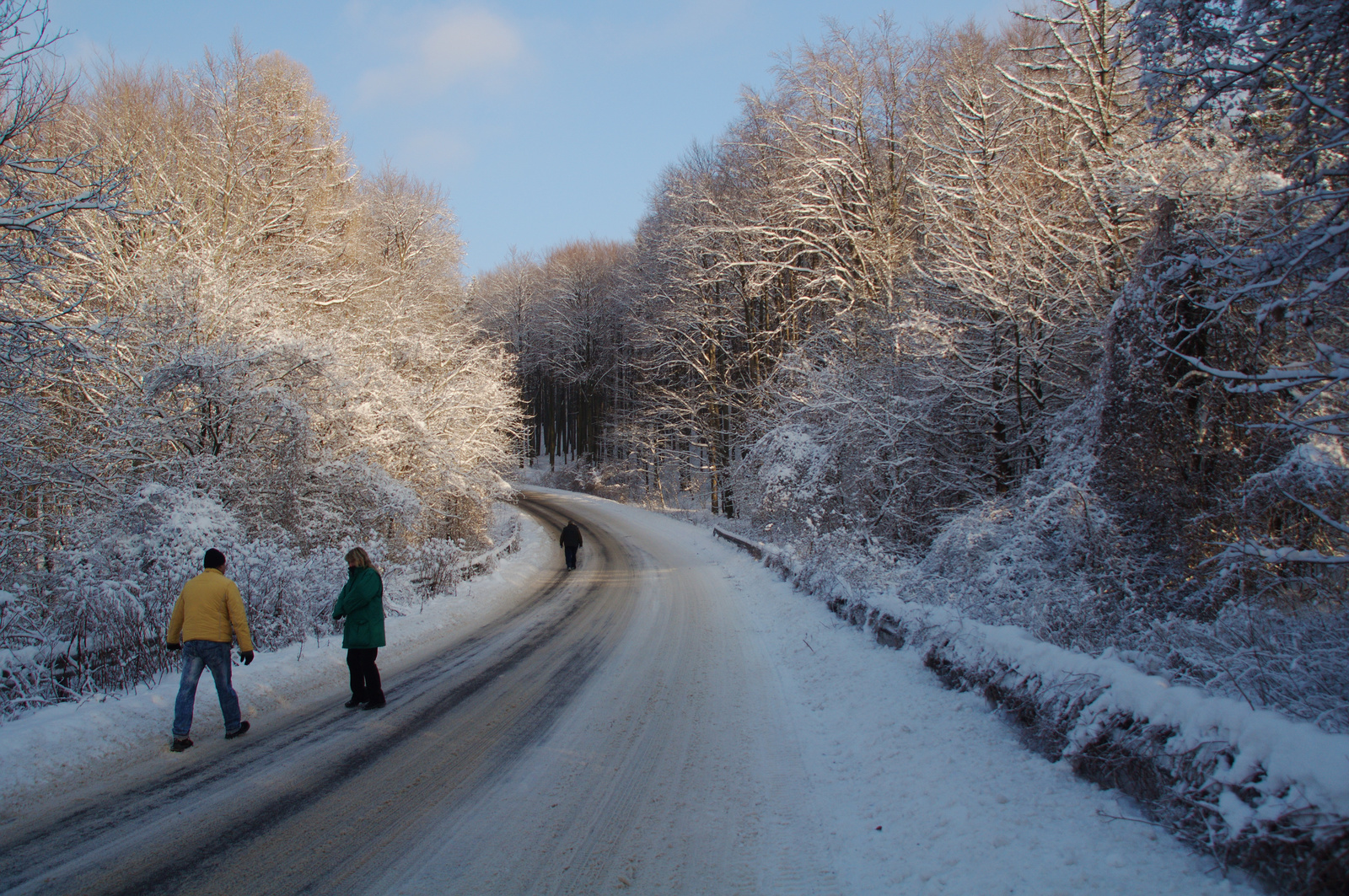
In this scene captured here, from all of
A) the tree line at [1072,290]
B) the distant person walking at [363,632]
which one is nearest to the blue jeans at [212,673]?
the distant person walking at [363,632]

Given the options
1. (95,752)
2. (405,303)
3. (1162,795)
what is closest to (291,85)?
(405,303)

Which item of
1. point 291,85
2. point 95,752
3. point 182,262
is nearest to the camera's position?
point 95,752

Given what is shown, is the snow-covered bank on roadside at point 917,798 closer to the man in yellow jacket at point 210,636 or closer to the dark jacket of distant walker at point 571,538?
the man in yellow jacket at point 210,636

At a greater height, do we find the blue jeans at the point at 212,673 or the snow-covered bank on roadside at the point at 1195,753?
the snow-covered bank on roadside at the point at 1195,753

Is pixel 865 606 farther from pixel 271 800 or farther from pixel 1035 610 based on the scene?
pixel 271 800

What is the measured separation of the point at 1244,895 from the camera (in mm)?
2504

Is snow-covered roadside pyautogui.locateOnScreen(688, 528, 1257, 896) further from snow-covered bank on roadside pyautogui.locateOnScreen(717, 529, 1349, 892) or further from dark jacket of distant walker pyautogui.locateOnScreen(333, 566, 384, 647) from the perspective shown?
dark jacket of distant walker pyautogui.locateOnScreen(333, 566, 384, 647)

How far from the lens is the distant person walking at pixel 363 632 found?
6.52 m

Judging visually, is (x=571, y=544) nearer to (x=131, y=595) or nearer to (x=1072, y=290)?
(x=131, y=595)

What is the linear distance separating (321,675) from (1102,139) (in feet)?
45.2

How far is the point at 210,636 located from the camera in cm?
564

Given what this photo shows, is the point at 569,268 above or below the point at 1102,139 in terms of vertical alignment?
above

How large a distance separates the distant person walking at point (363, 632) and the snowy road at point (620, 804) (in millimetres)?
263

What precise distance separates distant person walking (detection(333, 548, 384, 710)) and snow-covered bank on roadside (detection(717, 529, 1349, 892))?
5.78m
